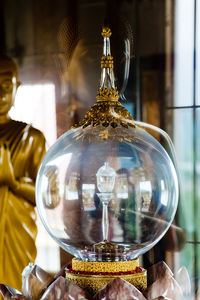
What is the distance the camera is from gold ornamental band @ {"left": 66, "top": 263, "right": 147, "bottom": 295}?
1.08m

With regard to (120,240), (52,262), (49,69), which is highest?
(49,69)

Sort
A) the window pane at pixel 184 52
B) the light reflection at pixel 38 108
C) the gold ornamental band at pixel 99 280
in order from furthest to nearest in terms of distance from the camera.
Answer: the light reflection at pixel 38 108 → the window pane at pixel 184 52 → the gold ornamental band at pixel 99 280

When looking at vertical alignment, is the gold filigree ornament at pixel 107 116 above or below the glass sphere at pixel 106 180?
above

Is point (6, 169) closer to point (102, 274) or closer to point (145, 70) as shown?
point (145, 70)

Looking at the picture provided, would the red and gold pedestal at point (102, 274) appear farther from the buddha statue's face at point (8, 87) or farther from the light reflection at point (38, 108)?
the buddha statue's face at point (8, 87)

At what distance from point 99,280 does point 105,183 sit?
186mm

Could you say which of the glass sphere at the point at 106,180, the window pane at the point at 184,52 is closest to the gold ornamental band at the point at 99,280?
the glass sphere at the point at 106,180

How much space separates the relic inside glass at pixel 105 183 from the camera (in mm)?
1154

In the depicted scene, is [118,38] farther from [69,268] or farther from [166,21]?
[69,268]

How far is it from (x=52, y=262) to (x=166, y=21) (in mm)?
690

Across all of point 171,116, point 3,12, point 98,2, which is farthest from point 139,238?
point 3,12

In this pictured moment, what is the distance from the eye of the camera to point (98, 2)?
57.7 inches

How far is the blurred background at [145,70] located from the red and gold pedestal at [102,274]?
28 centimetres

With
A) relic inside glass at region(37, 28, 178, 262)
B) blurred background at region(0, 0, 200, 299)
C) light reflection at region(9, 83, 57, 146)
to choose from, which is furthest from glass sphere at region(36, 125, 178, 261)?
light reflection at region(9, 83, 57, 146)
